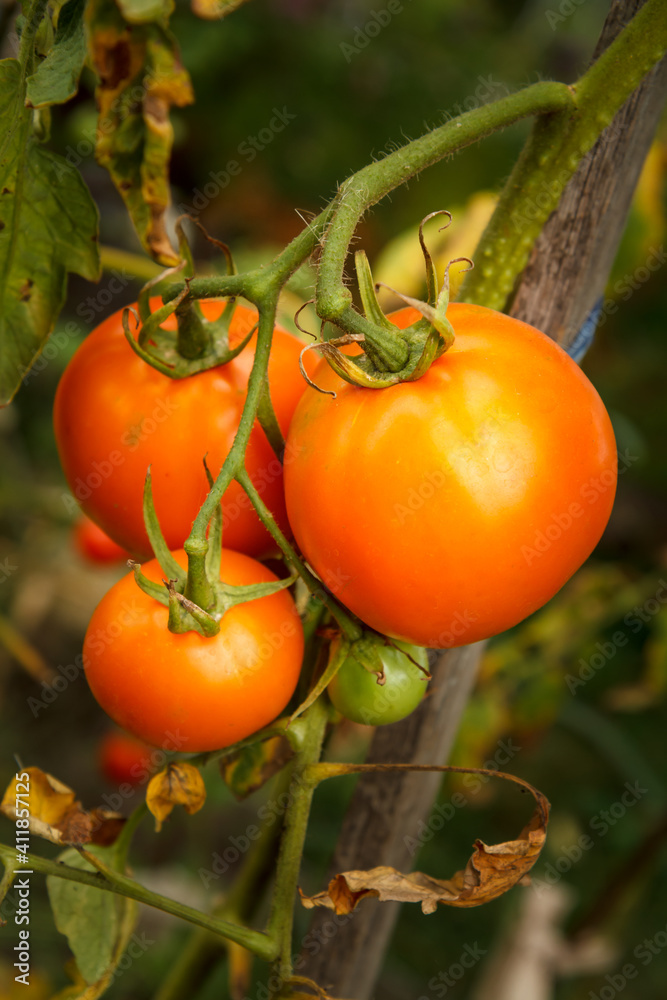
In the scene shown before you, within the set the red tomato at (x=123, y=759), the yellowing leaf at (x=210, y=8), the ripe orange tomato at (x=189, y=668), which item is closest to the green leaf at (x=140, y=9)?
the yellowing leaf at (x=210, y=8)

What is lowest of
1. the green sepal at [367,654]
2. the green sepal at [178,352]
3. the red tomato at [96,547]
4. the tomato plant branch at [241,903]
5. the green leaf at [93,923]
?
Result: the red tomato at [96,547]

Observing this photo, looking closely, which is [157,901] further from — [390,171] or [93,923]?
[390,171]

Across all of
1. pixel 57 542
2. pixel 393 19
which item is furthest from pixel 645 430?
pixel 57 542

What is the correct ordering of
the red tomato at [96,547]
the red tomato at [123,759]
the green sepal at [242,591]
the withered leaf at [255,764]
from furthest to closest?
the red tomato at [123,759]
the red tomato at [96,547]
the withered leaf at [255,764]
the green sepal at [242,591]

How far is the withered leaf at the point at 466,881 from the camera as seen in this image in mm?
463

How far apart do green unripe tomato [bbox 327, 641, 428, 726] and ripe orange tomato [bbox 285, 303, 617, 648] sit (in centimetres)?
5

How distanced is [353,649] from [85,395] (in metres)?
0.23

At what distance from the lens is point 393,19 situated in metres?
2.07

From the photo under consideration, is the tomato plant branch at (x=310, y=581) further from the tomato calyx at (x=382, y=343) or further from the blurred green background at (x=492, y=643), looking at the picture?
the blurred green background at (x=492, y=643)

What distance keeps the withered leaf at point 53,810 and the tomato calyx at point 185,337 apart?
0.87 ft

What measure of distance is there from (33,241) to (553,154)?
342mm

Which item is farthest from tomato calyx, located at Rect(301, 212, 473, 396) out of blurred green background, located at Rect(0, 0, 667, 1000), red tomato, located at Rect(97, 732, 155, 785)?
red tomato, located at Rect(97, 732, 155, 785)

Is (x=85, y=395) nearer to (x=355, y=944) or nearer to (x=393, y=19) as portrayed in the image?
(x=355, y=944)

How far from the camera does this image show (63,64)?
1.51 ft
